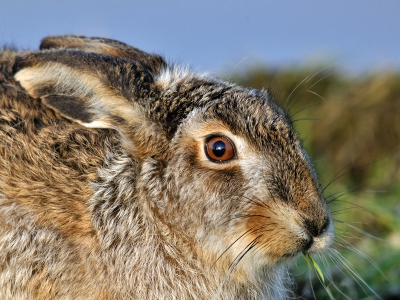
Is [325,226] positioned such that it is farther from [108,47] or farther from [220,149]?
[108,47]

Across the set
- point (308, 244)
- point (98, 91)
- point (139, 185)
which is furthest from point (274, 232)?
point (98, 91)

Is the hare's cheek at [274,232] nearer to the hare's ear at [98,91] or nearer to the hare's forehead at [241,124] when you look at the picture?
the hare's forehead at [241,124]

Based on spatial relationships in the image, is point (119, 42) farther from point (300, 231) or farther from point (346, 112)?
point (346, 112)

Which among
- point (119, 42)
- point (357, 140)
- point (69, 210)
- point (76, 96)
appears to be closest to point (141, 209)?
point (69, 210)

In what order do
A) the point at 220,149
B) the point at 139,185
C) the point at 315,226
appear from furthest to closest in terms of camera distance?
the point at 139,185 < the point at 220,149 < the point at 315,226

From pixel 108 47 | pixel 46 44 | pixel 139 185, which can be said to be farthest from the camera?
pixel 46 44

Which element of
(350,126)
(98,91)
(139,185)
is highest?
(350,126)

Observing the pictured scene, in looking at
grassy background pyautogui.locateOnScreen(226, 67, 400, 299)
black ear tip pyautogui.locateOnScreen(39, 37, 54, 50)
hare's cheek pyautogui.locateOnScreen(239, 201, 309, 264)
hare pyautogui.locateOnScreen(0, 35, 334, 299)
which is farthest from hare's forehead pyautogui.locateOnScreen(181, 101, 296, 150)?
grassy background pyautogui.locateOnScreen(226, 67, 400, 299)
